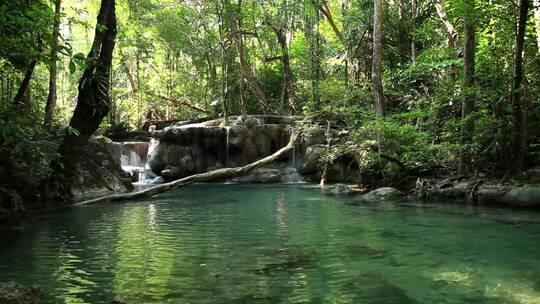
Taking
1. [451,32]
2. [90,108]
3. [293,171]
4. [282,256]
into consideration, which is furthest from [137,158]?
[282,256]

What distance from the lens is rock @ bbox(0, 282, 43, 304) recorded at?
3397 millimetres

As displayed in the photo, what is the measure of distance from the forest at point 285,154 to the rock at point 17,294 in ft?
0.06

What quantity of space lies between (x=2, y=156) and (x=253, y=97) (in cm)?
2021

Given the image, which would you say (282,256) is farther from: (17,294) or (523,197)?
(523,197)

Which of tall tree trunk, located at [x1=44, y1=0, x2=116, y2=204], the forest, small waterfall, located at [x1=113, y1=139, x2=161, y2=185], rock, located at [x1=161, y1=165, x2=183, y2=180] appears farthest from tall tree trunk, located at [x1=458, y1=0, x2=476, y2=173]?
small waterfall, located at [x1=113, y1=139, x2=161, y2=185]

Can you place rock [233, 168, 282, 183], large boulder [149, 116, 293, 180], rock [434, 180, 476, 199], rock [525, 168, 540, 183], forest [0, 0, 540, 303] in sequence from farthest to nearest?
large boulder [149, 116, 293, 180] < rock [233, 168, 282, 183] < rock [434, 180, 476, 199] < rock [525, 168, 540, 183] < forest [0, 0, 540, 303]

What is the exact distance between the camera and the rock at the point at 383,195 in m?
12.5

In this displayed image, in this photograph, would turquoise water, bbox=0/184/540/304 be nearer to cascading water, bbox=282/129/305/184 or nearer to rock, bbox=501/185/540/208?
rock, bbox=501/185/540/208

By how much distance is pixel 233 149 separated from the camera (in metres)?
21.7

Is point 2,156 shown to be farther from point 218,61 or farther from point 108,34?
point 218,61

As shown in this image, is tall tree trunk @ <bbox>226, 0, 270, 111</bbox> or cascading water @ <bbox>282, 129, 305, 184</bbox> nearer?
cascading water @ <bbox>282, 129, 305, 184</bbox>

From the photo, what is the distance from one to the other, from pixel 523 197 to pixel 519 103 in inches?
82.5

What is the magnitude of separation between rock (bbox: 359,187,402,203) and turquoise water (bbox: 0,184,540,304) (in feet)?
6.80

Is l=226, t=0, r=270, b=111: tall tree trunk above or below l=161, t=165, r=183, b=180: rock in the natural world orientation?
above
